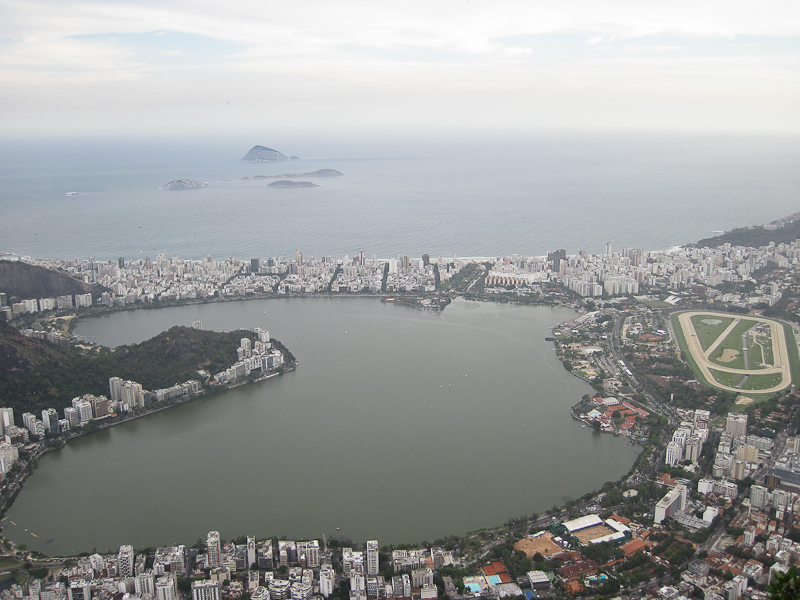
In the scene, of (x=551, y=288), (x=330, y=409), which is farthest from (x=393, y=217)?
(x=330, y=409)

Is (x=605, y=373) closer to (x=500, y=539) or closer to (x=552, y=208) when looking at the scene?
(x=500, y=539)

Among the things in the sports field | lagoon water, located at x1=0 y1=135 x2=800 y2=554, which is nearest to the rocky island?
lagoon water, located at x1=0 y1=135 x2=800 y2=554

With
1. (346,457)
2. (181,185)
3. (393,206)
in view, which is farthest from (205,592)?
(181,185)

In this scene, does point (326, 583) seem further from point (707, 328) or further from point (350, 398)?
point (707, 328)

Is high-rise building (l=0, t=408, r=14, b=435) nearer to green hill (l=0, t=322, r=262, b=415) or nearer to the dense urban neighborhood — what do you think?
the dense urban neighborhood

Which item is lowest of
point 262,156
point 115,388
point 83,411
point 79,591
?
point 79,591

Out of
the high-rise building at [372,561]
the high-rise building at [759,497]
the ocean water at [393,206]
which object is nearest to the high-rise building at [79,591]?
the high-rise building at [372,561]
